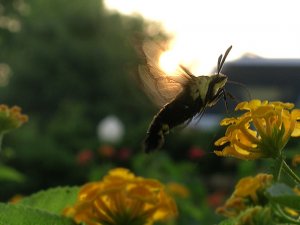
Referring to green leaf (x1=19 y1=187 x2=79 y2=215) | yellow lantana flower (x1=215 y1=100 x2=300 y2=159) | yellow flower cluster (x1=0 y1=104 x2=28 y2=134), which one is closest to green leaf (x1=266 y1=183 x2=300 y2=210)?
yellow lantana flower (x1=215 y1=100 x2=300 y2=159)

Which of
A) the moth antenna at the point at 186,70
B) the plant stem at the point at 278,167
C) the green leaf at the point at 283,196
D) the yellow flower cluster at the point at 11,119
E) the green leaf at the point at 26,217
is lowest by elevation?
the green leaf at the point at 283,196

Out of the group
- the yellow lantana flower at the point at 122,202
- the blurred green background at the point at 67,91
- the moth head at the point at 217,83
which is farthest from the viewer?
A: the blurred green background at the point at 67,91

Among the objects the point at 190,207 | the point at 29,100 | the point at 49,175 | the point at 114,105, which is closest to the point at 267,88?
the point at 114,105

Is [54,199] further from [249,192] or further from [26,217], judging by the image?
[249,192]

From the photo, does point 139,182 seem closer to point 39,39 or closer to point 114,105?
point 114,105

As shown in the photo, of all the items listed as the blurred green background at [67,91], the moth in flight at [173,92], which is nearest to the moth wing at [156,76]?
the moth in flight at [173,92]

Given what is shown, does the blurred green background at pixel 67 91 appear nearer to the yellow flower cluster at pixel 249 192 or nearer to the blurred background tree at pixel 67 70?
the blurred background tree at pixel 67 70

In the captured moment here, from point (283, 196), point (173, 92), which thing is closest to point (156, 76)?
point (173, 92)
